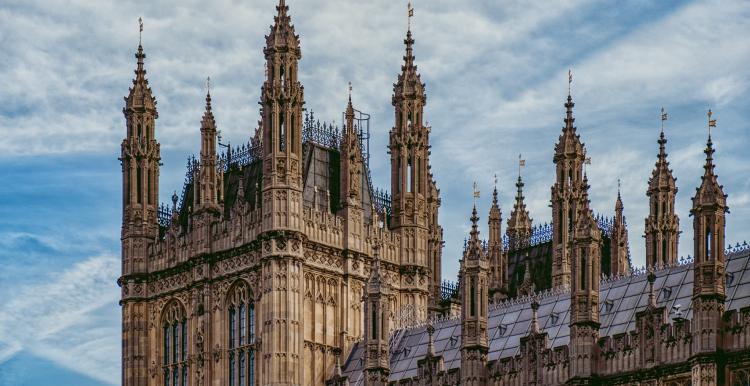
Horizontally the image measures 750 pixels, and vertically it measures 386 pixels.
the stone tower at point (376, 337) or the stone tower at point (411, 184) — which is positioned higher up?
the stone tower at point (411, 184)

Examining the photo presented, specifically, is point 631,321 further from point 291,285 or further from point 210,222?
point 210,222

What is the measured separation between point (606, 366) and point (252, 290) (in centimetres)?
2620

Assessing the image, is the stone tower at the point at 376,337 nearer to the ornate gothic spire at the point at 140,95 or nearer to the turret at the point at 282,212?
the turret at the point at 282,212

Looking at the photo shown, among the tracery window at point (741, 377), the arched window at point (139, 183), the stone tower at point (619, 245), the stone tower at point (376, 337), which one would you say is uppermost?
the arched window at point (139, 183)

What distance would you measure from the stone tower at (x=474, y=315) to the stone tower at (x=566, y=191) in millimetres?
17835

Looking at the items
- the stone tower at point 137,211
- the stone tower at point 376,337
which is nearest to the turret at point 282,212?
the stone tower at point 376,337

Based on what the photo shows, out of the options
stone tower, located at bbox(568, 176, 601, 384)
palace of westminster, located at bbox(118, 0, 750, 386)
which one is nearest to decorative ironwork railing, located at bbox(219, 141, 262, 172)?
palace of westminster, located at bbox(118, 0, 750, 386)

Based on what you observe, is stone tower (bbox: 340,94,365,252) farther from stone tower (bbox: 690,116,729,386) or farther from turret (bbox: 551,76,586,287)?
stone tower (bbox: 690,116,729,386)

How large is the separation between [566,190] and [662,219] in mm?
5259

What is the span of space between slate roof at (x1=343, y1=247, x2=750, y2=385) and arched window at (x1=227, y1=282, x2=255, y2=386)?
5.01m

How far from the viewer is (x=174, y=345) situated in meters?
110

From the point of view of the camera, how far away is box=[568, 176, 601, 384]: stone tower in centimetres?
8338

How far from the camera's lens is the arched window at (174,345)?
10862 cm

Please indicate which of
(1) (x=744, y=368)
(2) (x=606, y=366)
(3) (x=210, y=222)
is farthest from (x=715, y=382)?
(3) (x=210, y=222)
